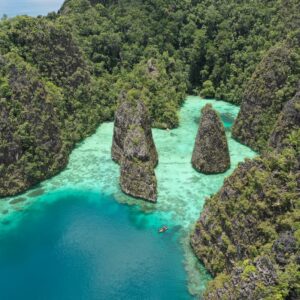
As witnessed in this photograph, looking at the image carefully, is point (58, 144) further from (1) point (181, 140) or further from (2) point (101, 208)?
(1) point (181, 140)

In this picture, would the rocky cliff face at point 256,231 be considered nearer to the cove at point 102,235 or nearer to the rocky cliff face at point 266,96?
the cove at point 102,235

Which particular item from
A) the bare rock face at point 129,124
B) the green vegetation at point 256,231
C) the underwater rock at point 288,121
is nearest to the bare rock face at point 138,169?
the bare rock face at point 129,124

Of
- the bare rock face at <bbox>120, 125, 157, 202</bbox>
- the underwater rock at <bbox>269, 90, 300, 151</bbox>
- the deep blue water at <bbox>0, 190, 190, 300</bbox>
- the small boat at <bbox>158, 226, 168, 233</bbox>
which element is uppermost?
the underwater rock at <bbox>269, 90, 300, 151</bbox>

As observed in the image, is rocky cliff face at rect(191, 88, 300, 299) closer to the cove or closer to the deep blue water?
the cove

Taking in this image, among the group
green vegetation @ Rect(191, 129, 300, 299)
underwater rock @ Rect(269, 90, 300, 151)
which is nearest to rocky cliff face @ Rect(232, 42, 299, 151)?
underwater rock @ Rect(269, 90, 300, 151)

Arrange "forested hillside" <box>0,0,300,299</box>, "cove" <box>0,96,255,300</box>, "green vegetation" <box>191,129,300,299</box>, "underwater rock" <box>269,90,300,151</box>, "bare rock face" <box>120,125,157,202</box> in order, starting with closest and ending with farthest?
"green vegetation" <box>191,129,300,299</box> → "forested hillside" <box>0,0,300,299</box> → "cove" <box>0,96,255,300</box> → "underwater rock" <box>269,90,300,151</box> → "bare rock face" <box>120,125,157,202</box>

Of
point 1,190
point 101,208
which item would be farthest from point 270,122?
point 1,190
